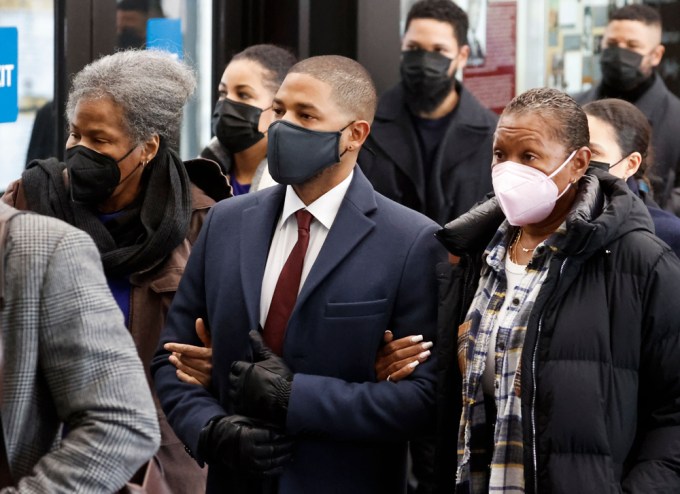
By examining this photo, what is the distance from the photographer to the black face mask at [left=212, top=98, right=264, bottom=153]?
17.4 ft

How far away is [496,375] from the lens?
3357 millimetres

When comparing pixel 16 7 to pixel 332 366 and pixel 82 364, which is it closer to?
pixel 332 366

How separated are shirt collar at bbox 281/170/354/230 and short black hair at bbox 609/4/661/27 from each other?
351 cm

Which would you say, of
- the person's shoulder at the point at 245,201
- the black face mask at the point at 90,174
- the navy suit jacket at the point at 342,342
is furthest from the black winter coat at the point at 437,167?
the navy suit jacket at the point at 342,342

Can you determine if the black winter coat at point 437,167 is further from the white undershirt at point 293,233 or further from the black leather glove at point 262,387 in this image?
the black leather glove at point 262,387

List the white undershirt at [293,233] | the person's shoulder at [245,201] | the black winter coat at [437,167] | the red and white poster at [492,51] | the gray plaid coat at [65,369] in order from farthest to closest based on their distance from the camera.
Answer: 1. the red and white poster at [492,51]
2. the black winter coat at [437,167]
3. the person's shoulder at [245,201]
4. the white undershirt at [293,233]
5. the gray plaid coat at [65,369]

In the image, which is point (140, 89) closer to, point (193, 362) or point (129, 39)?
point (193, 362)

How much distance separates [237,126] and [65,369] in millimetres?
3035

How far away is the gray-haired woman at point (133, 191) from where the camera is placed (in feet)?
13.1

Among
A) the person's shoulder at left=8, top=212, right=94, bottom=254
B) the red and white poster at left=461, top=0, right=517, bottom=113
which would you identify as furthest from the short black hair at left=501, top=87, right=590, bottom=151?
the red and white poster at left=461, top=0, right=517, bottom=113

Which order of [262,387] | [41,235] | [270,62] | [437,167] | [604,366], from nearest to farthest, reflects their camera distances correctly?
1. [41,235]
2. [604,366]
3. [262,387]
4. [270,62]
5. [437,167]

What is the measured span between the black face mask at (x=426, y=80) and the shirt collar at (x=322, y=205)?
2318 mm

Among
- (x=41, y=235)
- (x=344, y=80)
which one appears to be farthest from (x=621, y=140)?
(x=41, y=235)

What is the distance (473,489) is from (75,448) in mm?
1380
